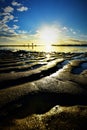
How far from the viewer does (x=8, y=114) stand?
5.40 meters

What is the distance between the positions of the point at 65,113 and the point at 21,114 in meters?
1.33

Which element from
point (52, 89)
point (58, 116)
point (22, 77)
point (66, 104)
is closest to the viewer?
point (58, 116)

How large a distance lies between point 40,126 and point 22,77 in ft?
18.6

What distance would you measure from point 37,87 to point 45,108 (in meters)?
2.25

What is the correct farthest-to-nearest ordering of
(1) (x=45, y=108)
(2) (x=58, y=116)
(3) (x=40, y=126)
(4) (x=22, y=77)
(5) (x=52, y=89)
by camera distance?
(4) (x=22, y=77) < (5) (x=52, y=89) < (1) (x=45, y=108) < (2) (x=58, y=116) < (3) (x=40, y=126)

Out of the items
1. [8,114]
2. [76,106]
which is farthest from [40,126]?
[76,106]

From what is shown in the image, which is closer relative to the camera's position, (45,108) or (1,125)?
(1,125)

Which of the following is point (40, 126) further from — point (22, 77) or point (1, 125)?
point (22, 77)

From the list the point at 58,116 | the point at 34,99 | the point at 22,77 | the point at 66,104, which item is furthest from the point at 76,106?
the point at 22,77

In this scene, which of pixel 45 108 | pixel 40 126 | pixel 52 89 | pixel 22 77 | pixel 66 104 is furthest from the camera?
pixel 22 77

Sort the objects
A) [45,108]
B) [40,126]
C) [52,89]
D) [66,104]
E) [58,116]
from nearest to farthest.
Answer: [40,126] → [58,116] → [45,108] → [66,104] → [52,89]

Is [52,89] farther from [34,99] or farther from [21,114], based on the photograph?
[21,114]

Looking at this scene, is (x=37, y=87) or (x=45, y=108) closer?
(x=45, y=108)

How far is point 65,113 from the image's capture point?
212 inches
